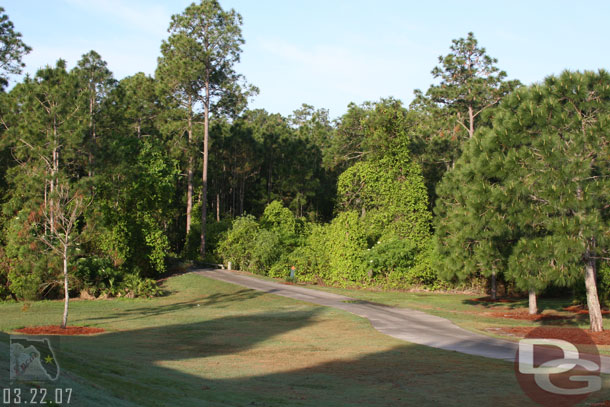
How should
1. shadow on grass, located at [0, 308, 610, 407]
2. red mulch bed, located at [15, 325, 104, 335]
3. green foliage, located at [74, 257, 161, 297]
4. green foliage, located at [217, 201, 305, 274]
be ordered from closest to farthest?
shadow on grass, located at [0, 308, 610, 407], red mulch bed, located at [15, 325, 104, 335], green foliage, located at [74, 257, 161, 297], green foliage, located at [217, 201, 305, 274]

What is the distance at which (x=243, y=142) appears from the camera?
2441 inches

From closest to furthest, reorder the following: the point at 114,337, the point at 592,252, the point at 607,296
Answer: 1. the point at 114,337
2. the point at 592,252
3. the point at 607,296

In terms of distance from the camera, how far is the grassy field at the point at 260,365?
934cm

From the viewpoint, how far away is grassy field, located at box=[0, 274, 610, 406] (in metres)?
9.34

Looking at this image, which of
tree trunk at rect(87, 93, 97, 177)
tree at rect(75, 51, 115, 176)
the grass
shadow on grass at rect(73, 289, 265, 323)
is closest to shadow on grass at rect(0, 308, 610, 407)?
shadow on grass at rect(73, 289, 265, 323)

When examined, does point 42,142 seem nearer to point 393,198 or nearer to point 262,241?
point 262,241

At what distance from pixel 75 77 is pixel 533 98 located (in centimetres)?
2518

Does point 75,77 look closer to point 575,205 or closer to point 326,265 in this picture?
point 326,265

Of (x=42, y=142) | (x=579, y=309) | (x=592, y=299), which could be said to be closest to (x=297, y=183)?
(x=42, y=142)

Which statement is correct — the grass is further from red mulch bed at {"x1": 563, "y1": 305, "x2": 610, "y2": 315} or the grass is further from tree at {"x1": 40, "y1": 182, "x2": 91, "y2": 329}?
tree at {"x1": 40, "y1": 182, "x2": 91, "y2": 329}

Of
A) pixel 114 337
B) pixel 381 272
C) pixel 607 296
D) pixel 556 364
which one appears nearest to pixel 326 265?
pixel 381 272
